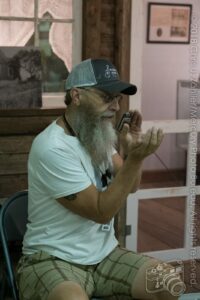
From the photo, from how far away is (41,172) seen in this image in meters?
1.75

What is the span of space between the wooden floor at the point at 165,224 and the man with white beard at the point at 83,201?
1.02 m

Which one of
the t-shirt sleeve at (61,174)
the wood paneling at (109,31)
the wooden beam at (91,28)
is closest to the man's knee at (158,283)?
the t-shirt sleeve at (61,174)

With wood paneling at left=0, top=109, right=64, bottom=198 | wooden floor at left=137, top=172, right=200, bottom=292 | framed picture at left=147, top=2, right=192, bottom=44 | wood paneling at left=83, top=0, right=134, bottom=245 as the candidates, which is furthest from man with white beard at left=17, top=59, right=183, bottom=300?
framed picture at left=147, top=2, right=192, bottom=44

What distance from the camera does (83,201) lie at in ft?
5.50

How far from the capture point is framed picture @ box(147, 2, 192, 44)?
15.6ft

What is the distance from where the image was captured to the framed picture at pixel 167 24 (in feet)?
15.6

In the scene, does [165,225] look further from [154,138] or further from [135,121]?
[154,138]

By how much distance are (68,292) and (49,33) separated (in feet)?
4.74

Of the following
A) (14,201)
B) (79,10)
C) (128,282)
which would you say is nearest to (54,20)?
(79,10)

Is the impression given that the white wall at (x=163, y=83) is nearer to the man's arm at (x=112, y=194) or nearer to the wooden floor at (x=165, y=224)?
the wooden floor at (x=165, y=224)

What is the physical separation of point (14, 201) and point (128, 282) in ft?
1.87

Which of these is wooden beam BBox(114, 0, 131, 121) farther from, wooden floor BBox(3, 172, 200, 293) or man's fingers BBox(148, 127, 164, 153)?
man's fingers BBox(148, 127, 164, 153)

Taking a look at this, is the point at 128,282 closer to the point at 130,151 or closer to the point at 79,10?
the point at 130,151

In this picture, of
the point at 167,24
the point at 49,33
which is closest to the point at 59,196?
the point at 49,33
